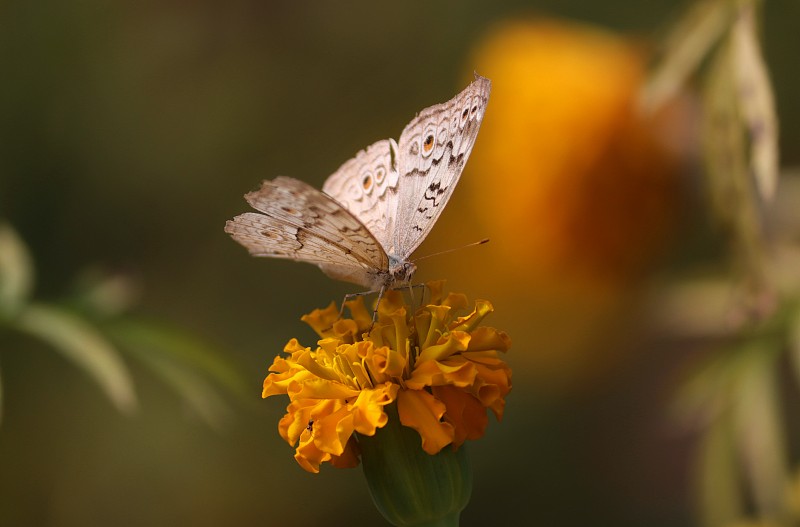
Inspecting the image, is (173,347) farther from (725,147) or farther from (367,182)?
(725,147)

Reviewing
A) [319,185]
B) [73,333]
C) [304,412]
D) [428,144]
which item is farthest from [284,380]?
[319,185]

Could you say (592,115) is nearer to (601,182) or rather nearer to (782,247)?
(601,182)

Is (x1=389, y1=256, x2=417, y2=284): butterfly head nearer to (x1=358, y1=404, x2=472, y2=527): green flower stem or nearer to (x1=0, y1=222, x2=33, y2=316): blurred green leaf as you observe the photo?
(x1=358, y1=404, x2=472, y2=527): green flower stem

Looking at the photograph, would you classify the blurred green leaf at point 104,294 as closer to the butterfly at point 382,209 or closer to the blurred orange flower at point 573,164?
the butterfly at point 382,209

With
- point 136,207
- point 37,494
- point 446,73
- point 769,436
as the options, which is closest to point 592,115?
point 446,73

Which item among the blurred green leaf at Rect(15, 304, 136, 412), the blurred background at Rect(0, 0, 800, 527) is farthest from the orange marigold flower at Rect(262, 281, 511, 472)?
the blurred background at Rect(0, 0, 800, 527)
